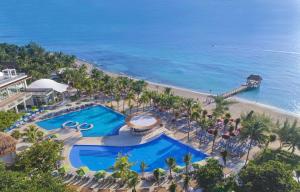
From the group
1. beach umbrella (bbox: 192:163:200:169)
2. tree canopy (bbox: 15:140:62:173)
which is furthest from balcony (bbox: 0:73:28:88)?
beach umbrella (bbox: 192:163:200:169)

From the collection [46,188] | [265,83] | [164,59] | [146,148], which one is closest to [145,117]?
[146,148]

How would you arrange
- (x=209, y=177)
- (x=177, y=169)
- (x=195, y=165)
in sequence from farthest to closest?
1. (x=195, y=165)
2. (x=177, y=169)
3. (x=209, y=177)

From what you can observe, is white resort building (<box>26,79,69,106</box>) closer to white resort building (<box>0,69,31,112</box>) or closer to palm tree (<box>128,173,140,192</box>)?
white resort building (<box>0,69,31,112</box>)

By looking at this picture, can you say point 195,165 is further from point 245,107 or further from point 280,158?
point 245,107

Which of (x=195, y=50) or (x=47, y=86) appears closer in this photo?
(x=47, y=86)

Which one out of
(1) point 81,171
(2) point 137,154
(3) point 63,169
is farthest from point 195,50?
(3) point 63,169

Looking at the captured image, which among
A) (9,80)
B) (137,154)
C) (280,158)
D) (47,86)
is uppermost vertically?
(9,80)

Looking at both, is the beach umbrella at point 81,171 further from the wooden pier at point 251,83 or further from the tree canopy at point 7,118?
the wooden pier at point 251,83
